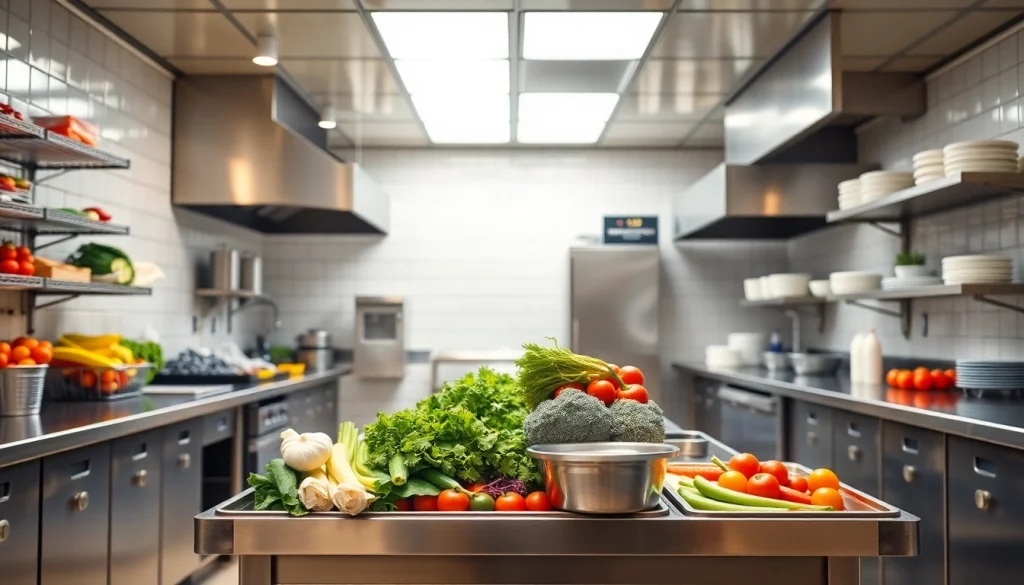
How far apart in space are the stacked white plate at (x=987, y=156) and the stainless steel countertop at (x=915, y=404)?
2.87 feet

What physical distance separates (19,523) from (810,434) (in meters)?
3.33

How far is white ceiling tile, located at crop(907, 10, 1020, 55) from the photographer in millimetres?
3984

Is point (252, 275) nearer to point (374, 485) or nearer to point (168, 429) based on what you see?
point (168, 429)

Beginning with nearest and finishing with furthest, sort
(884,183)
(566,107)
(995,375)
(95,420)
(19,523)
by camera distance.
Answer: (19,523) < (95,420) < (995,375) < (884,183) < (566,107)

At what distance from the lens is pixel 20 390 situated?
3.12m

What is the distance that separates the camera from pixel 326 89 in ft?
18.1

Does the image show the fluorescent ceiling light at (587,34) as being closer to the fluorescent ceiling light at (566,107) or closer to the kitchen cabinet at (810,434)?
Answer: the fluorescent ceiling light at (566,107)

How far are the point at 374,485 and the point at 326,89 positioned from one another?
4036 mm

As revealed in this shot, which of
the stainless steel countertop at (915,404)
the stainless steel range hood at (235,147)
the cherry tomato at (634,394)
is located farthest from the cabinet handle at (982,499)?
the stainless steel range hood at (235,147)

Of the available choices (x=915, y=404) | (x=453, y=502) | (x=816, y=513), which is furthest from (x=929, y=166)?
(x=453, y=502)

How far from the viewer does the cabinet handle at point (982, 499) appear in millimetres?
2878

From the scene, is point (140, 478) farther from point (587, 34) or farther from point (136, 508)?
point (587, 34)

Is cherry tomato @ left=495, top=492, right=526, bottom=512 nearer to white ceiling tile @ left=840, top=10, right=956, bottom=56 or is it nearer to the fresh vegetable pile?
the fresh vegetable pile

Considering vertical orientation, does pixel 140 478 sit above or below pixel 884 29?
below
